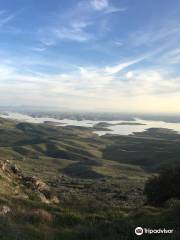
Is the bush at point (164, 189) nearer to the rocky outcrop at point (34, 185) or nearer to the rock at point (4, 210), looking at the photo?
the rocky outcrop at point (34, 185)

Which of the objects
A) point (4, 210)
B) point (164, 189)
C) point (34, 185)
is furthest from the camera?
point (164, 189)

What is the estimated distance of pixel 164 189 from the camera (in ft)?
111

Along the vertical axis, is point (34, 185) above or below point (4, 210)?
below

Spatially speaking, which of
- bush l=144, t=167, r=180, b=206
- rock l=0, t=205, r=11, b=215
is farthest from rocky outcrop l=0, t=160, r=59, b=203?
bush l=144, t=167, r=180, b=206

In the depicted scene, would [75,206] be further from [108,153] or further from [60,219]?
[108,153]

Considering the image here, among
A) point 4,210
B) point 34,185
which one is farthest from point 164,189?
point 4,210

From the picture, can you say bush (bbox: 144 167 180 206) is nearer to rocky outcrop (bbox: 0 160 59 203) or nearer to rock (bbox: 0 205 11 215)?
rocky outcrop (bbox: 0 160 59 203)

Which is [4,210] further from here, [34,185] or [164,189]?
[164,189]

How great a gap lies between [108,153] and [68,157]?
111ft

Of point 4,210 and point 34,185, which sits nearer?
point 4,210

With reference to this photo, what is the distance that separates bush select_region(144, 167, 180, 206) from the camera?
108 feet

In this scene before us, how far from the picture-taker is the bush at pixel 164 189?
33.0 m

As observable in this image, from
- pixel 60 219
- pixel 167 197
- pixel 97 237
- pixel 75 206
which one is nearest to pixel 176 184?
pixel 167 197

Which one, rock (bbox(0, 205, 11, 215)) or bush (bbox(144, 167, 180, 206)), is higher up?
rock (bbox(0, 205, 11, 215))
